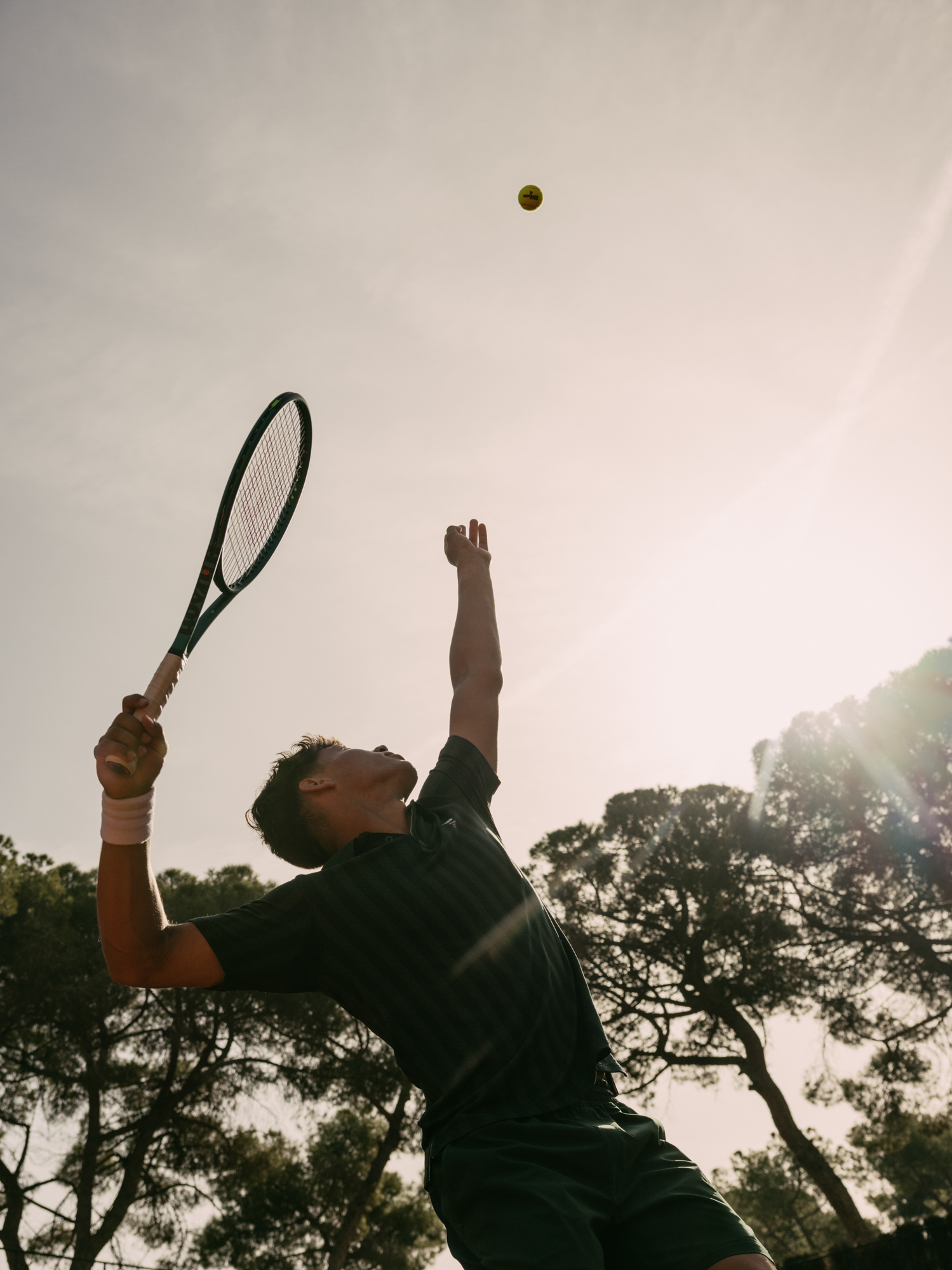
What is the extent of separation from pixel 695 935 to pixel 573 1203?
20.4 metres

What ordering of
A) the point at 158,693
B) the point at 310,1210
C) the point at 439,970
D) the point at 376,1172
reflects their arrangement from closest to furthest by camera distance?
the point at 439,970 → the point at 158,693 → the point at 376,1172 → the point at 310,1210

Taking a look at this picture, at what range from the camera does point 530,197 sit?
7281 millimetres

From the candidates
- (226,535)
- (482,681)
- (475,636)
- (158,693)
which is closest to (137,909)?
(158,693)

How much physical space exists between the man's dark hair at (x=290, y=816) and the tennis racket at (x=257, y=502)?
55 centimetres

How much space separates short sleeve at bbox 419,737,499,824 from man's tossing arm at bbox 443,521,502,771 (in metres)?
0.06

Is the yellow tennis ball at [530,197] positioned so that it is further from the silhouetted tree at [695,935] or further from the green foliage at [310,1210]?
the green foliage at [310,1210]

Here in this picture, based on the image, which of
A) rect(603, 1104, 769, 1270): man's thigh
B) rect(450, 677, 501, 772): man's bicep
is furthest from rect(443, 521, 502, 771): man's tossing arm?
rect(603, 1104, 769, 1270): man's thigh

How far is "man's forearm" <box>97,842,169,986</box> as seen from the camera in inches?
81.0

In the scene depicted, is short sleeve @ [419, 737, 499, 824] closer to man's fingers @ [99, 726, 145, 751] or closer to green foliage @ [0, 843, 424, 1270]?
man's fingers @ [99, 726, 145, 751]

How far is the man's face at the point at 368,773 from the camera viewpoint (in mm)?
2912

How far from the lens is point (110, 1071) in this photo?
19.2 metres

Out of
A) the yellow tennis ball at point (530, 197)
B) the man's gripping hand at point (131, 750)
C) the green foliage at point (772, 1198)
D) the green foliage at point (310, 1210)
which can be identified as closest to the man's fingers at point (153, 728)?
the man's gripping hand at point (131, 750)

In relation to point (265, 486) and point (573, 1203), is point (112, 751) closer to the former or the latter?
point (573, 1203)

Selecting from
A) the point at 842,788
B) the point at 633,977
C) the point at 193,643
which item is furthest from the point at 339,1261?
the point at 193,643
